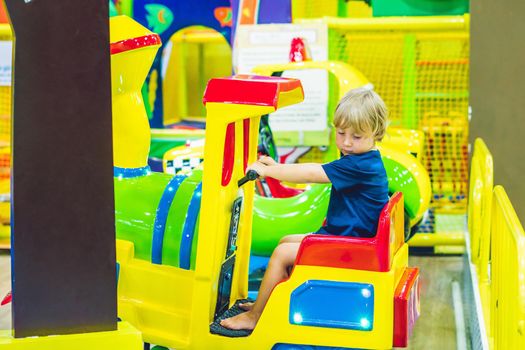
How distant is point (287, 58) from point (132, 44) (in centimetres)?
288

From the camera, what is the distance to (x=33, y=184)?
5.93ft

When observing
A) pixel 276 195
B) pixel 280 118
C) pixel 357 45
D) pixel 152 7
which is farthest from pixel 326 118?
pixel 152 7

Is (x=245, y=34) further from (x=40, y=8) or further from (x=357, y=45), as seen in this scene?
(x=40, y=8)

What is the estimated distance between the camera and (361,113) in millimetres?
3020

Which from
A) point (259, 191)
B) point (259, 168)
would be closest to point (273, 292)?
point (259, 168)

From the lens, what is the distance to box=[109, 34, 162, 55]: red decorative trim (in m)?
3.27

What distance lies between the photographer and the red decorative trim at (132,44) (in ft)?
10.7

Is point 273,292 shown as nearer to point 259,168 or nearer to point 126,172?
point 259,168

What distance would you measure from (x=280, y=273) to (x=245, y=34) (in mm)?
3304

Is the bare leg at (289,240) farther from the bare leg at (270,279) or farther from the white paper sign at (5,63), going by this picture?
the white paper sign at (5,63)

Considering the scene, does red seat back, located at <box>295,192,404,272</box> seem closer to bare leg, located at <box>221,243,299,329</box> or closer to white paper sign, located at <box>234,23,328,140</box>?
bare leg, located at <box>221,243,299,329</box>

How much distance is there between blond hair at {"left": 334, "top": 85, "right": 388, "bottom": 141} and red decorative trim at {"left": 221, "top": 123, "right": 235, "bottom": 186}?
1.23ft

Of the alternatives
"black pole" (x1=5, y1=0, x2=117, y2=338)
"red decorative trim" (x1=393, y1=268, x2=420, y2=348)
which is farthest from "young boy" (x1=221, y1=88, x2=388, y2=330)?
"black pole" (x1=5, y1=0, x2=117, y2=338)

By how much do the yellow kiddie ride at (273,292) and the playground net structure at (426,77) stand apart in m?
3.03
